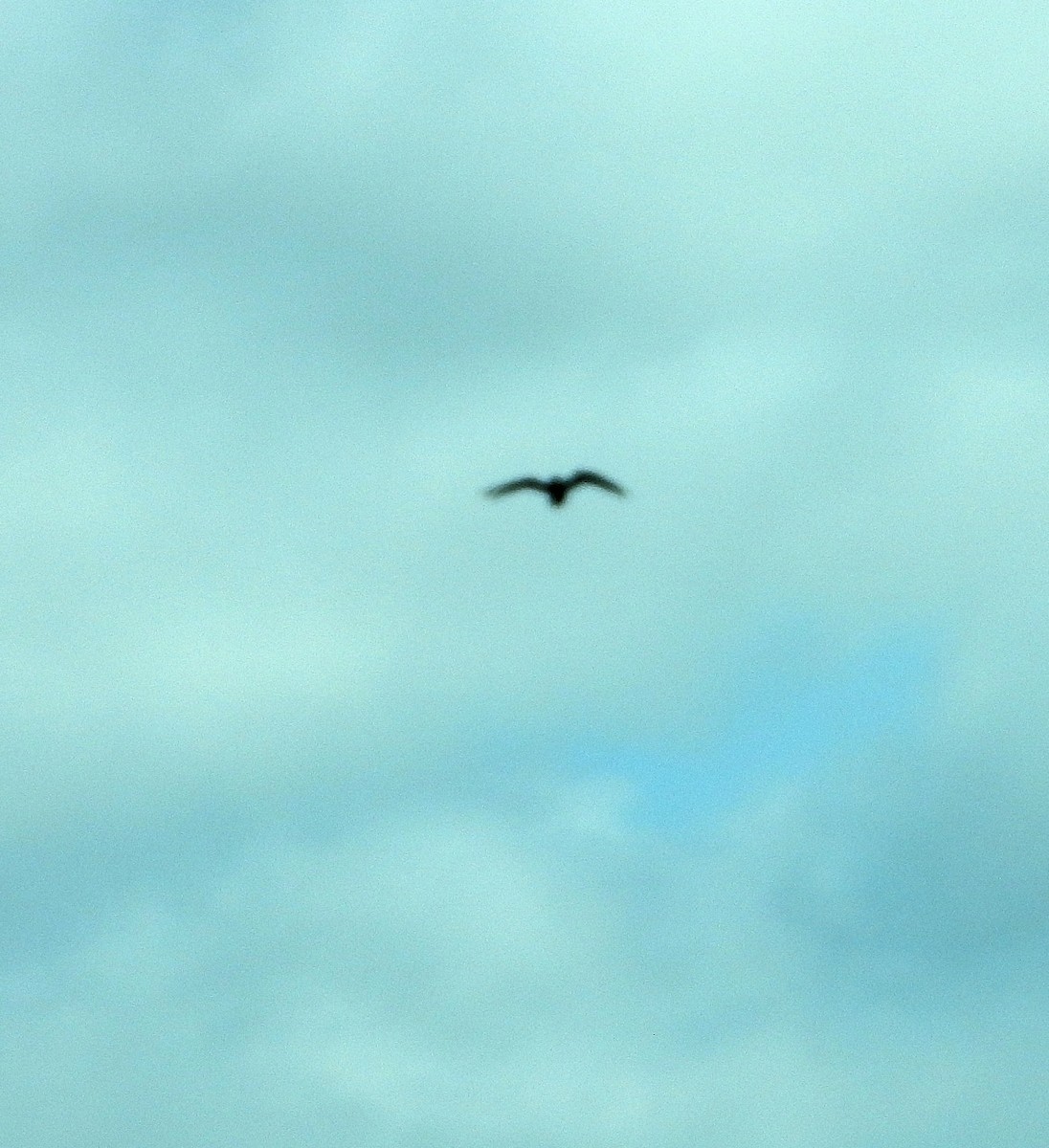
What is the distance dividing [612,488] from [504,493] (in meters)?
5.46

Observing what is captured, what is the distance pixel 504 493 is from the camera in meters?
110

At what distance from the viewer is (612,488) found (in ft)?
356
